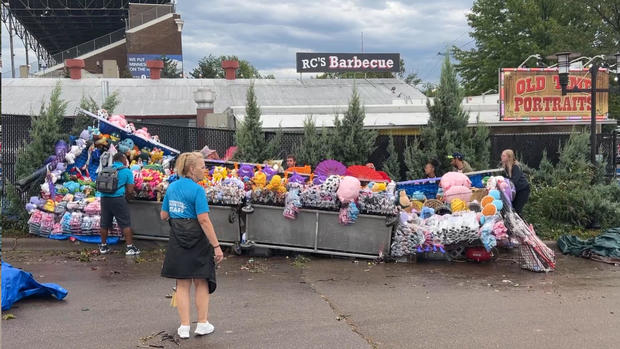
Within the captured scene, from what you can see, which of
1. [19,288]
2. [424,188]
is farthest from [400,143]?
[19,288]

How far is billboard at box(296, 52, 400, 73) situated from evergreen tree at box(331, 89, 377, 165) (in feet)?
70.9

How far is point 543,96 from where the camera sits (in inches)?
649

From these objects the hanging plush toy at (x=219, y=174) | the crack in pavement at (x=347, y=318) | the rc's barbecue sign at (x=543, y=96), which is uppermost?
the rc's barbecue sign at (x=543, y=96)

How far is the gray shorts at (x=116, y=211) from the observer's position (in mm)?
8656

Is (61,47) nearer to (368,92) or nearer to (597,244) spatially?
(368,92)

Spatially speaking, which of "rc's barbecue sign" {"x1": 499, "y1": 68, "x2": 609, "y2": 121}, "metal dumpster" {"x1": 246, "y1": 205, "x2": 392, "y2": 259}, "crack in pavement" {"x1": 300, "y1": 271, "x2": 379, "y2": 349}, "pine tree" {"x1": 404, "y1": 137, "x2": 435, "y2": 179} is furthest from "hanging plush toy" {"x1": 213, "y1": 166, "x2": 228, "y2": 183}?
"rc's barbecue sign" {"x1": 499, "y1": 68, "x2": 609, "y2": 121}

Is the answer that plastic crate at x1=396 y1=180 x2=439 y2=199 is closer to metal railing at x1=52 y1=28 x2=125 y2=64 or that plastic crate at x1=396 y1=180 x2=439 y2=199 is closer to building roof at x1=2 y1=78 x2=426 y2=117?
building roof at x1=2 y1=78 x2=426 y2=117

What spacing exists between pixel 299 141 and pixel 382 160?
1.89 meters

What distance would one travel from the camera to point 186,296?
5023 mm

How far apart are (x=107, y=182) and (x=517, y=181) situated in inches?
251

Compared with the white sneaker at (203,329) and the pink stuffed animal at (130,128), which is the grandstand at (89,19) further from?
the white sneaker at (203,329)

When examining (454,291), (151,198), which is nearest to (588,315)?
(454,291)

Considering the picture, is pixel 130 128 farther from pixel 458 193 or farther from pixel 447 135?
pixel 447 135

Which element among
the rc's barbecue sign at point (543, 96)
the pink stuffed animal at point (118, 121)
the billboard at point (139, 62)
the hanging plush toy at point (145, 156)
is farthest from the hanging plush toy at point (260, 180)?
the billboard at point (139, 62)
